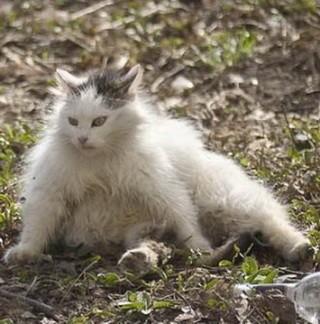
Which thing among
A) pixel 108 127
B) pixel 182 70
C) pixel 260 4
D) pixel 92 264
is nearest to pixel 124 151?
pixel 108 127

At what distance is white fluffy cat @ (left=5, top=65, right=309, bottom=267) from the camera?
17.4 ft

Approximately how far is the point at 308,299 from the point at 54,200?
1.38 meters

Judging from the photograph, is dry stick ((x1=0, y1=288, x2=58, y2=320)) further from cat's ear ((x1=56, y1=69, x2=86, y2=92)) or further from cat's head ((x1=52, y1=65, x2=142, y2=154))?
cat's ear ((x1=56, y1=69, x2=86, y2=92))

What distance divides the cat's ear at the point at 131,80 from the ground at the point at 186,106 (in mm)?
773

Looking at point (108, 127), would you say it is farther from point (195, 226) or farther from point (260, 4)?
point (260, 4)

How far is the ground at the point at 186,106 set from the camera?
4801mm

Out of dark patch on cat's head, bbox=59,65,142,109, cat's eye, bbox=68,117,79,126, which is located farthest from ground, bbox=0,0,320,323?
dark patch on cat's head, bbox=59,65,142,109

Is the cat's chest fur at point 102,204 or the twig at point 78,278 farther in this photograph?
the cat's chest fur at point 102,204

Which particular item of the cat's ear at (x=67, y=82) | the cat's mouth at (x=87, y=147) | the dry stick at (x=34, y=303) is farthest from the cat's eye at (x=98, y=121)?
the dry stick at (x=34, y=303)

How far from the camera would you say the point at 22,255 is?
17.2ft

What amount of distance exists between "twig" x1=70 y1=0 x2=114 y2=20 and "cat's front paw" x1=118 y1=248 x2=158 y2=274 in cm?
432

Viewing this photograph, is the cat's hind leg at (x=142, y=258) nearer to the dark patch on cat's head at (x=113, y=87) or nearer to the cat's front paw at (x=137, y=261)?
the cat's front paw at (x=137, y=261)

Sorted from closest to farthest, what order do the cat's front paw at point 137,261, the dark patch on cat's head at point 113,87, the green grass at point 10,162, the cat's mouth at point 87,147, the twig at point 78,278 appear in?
the twig at point 78,278
the cat's front paw at point 137,261
the cat's mouth at point 87,147
the dark patch on cat's head at point 113,87
the green grass at point 10,162

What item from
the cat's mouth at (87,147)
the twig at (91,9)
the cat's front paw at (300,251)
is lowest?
the twig at (91,9)
